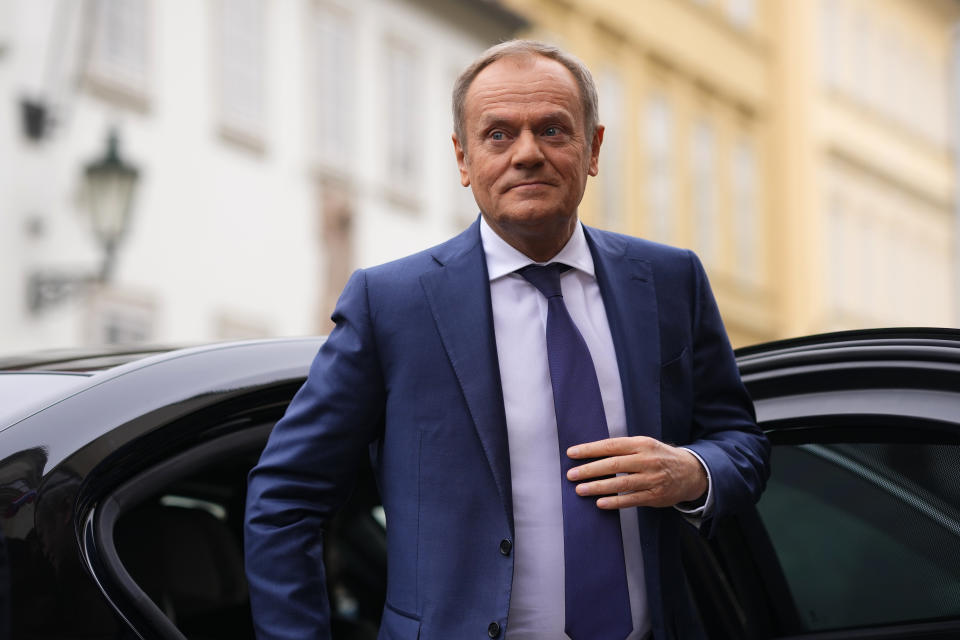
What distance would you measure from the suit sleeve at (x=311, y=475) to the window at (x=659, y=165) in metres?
22.9

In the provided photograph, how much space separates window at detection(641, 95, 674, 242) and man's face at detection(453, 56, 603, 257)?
22.8 metres

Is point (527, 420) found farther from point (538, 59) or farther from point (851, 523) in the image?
point (851, 523)

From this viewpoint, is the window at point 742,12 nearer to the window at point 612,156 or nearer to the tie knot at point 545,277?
the window at point 612,156

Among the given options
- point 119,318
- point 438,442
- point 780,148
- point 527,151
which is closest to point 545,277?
point 527,151

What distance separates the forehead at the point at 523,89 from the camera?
85.7 inches

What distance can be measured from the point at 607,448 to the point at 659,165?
944 inches

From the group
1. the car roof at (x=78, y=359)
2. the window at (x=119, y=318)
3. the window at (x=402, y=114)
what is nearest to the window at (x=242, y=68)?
the window at (x=119, y=318)

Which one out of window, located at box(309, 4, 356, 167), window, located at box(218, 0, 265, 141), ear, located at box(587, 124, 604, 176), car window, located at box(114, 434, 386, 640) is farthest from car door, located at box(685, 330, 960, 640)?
window, located at box(309, 4, 356, 167)

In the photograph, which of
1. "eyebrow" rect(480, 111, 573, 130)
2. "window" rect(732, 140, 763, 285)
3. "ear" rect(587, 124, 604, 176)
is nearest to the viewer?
"eyebrow" rect(480, 111, 573, 130)

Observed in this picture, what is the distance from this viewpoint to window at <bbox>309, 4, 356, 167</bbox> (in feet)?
55.5

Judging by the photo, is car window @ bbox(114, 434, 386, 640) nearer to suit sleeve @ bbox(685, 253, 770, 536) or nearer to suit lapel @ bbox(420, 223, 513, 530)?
suit lapel @ bbox(420, 223, 513, 530)

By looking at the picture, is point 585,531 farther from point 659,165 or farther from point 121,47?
point 659,165

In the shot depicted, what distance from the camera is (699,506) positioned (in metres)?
2.13

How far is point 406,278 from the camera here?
2209 millimetres
